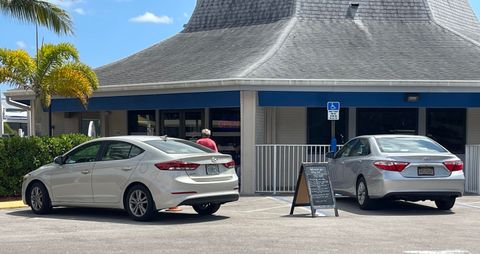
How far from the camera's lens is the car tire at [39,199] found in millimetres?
12516

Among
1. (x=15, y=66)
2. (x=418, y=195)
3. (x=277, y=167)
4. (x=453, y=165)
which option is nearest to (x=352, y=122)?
(x=277, y=167)

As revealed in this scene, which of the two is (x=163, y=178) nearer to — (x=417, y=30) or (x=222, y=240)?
(x=222, y=240)

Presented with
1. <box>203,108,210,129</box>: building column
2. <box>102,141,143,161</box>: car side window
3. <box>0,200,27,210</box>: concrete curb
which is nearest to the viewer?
<box>102,141,143,161</box>: car side window

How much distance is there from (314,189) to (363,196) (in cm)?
125

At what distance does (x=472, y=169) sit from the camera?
56.5 feet

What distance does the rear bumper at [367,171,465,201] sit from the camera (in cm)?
1241

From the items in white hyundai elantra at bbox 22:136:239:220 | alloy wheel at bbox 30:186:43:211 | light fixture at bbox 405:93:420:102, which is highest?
light fixture at bbox 405:93:420:102

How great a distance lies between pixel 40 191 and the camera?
12602 mm

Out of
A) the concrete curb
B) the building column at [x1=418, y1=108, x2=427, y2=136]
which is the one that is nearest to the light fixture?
the building column at [x1=418, y1=108, x2=427, y2=136]

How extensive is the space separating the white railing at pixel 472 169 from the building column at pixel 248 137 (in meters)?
5.37

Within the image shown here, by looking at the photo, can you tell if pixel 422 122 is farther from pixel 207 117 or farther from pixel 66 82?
pixel 66 82

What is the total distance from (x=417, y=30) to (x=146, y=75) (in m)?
8.59

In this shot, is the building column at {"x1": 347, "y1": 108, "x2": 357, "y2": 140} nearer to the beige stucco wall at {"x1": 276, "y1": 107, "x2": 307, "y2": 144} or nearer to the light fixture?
the beige stucco wall at {"x1": 276, "y1": 107, "x2": 307, "y2": 144}

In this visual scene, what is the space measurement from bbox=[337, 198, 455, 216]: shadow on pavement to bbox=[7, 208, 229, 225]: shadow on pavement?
2.83 m
